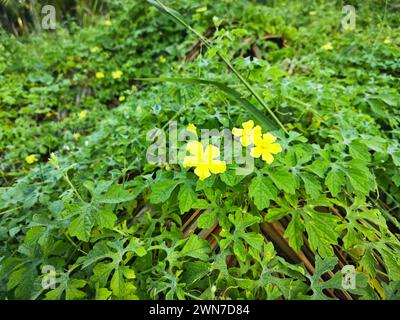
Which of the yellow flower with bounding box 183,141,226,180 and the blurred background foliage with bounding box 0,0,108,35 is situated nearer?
the yellow flower with bounding box 183,141,226,180

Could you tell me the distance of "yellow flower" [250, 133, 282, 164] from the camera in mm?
1013

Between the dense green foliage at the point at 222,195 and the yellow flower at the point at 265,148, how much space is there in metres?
0.05

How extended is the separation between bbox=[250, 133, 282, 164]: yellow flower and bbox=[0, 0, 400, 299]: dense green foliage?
0.05 meters

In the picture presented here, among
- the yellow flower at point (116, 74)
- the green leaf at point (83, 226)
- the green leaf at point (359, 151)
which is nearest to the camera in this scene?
the green leaf at point (83, 226)

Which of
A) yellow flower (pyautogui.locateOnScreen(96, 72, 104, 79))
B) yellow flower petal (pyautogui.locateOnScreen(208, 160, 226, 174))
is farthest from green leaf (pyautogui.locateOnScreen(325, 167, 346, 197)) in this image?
yellow flower (pyautogui.locateOnScreen(96, 72, 104, 79))

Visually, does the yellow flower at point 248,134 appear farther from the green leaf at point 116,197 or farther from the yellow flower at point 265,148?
the green leaf at point 116,197

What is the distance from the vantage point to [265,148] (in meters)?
1.02

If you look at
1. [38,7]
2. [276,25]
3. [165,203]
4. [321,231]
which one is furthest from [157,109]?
[38,7]

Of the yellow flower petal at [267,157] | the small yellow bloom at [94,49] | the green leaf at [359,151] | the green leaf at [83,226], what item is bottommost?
the green leaf at [83,226]

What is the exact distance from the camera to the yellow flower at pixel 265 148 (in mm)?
1013

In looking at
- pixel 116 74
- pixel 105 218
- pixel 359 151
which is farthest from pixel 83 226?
pixel 116 74

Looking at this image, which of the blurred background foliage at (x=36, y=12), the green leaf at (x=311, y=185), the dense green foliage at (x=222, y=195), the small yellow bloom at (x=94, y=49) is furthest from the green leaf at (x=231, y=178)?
the blurred background foliage at (x=36, y=12)

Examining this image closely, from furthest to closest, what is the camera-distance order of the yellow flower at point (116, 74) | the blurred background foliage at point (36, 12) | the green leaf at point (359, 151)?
the blurred background foliage at point (36, 12)
the yellow flower at point (116, 74)
the green leaf at point (359, 151)

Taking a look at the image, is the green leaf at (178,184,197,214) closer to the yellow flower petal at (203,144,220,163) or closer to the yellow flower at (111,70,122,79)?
the yellow flower petal at (203,144,220,163)
